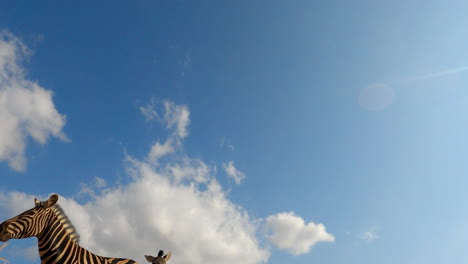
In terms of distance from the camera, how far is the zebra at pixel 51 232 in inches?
368

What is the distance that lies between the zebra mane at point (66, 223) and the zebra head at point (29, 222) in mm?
417

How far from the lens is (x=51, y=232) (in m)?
10.3

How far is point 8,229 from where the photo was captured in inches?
345

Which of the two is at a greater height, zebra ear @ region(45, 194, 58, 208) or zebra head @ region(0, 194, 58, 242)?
zebra ear @ region(45, 194, 58, 208)

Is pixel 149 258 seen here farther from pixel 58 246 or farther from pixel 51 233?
pixel 51 233

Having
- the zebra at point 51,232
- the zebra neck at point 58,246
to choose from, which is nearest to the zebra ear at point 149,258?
the zebra at point 51,232

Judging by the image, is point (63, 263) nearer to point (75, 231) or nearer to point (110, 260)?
point (75, 231)

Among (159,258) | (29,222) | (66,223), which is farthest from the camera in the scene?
(159,258)

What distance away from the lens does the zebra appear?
9.34 meters

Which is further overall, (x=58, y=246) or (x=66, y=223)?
(x=66, y=223)

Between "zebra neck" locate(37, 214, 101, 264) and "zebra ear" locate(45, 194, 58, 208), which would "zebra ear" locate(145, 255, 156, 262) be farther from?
"zebra ear" locate(45, 194, 58, 208)

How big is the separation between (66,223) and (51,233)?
81cm

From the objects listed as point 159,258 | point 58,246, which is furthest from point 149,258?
point 58,246

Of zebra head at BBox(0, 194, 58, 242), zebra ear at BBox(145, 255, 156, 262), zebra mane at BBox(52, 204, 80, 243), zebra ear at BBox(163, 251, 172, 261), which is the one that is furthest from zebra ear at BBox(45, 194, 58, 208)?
zebra ear at BBox(163, 251, 172, 261)
